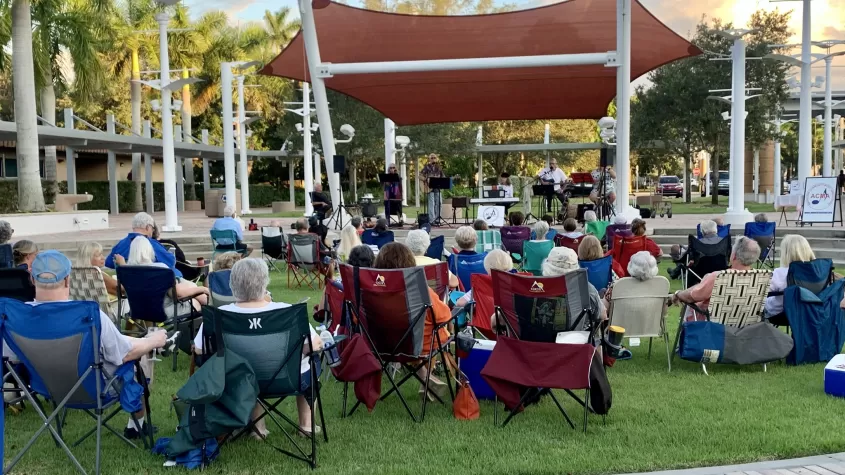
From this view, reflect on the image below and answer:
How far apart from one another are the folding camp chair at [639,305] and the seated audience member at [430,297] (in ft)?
4.60

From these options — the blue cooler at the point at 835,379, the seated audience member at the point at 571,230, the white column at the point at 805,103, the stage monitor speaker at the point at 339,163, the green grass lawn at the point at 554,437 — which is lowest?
the green grass lawn at the point at 554,437

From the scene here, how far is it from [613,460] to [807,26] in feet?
53.3

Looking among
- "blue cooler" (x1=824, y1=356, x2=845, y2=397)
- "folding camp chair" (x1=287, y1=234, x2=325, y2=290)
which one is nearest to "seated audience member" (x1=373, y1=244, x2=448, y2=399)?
"blue cooler" (x1=824, y1=356, x2=845, y2=397)

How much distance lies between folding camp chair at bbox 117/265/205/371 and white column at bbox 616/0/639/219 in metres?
10.6

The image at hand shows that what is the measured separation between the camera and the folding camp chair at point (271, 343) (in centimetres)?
378

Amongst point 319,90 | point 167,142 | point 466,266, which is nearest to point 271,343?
point 466,266

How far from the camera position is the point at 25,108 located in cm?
1898

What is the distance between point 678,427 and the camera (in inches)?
169

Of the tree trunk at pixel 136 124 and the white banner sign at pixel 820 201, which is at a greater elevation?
the tree trunk at pixel 136 124

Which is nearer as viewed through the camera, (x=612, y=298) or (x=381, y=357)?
(x=381, y=357)

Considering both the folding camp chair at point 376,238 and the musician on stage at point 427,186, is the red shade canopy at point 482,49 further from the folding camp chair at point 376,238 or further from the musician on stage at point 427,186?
the folding camp chair at point 376,238

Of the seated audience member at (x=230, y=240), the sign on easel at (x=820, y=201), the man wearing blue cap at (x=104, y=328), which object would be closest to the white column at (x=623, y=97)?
the sign on easel at (x=820, y=201)

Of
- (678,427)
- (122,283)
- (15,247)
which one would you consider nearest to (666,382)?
(678,427)

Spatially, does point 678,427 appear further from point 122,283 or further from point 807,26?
point 807,26
